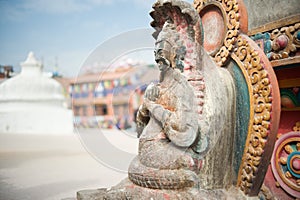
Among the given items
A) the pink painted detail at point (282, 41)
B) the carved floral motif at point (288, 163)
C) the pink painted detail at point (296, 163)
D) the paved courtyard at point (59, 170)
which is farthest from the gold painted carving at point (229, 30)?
the paved courtyard at point (59, 170)

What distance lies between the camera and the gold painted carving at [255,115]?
2295 mm

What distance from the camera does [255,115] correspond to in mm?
2377

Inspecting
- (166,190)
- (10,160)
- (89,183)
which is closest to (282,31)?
(166,190)

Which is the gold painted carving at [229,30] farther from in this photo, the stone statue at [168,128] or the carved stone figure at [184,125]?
the stone statue at [168,128]

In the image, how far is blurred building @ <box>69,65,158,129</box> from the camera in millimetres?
5597

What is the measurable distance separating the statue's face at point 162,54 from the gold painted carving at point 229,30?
0.53 meters

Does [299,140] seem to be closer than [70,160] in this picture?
Yes

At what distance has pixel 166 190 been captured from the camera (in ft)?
7.11

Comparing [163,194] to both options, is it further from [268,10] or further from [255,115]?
[268,10]

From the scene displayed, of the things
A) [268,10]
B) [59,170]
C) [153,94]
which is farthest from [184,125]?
[59,170]

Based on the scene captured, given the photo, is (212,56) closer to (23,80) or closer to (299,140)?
(299,140)

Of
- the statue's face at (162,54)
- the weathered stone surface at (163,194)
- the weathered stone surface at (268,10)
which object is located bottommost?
the weathered stone surface at (163,194)

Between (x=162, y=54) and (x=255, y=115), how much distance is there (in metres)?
0.84

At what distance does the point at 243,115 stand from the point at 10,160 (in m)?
5.19
